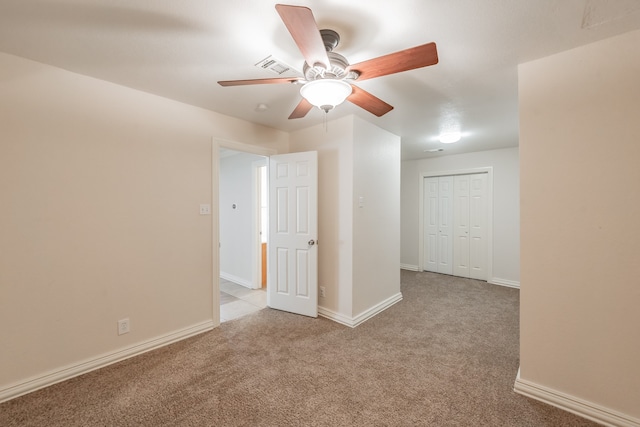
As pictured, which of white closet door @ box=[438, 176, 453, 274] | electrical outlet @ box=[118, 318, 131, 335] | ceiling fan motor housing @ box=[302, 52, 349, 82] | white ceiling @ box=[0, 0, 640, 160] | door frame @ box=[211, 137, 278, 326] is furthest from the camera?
white closet door @ box=[438, 176, 453, 274]

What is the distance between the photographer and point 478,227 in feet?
15.9

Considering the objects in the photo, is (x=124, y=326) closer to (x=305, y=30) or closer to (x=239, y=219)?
(x=239, y=219)

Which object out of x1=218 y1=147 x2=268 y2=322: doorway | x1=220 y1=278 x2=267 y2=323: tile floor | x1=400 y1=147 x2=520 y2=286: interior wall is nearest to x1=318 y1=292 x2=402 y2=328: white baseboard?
x1=220 y1=278 x2=267 y2=323: tile floor

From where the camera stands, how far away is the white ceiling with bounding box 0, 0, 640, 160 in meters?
1.38

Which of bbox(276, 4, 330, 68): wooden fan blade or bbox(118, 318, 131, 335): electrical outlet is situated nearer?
bbox(276, 4, 330, 68): wooden fan blade

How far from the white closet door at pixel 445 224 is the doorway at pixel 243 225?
3.39 metres

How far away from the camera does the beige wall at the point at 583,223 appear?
1.57 metres

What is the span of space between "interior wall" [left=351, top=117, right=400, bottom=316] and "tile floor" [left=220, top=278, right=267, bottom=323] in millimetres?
1417

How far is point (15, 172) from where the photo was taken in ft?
6.09

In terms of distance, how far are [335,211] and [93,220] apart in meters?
2.21

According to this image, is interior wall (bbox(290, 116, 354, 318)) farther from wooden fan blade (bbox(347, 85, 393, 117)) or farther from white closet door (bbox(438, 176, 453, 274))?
white closet door (bbox(438, 176, 453, 274))

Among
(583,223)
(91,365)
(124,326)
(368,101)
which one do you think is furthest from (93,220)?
(583,223)

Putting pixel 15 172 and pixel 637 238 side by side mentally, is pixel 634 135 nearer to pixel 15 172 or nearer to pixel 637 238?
pixel 637 238

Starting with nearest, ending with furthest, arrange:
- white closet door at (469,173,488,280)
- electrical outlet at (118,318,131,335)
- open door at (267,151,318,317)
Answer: electrical outlet at (118,318,131,335) → open door at (267,151,318,317) → white closet door at (469,173,488,280)
